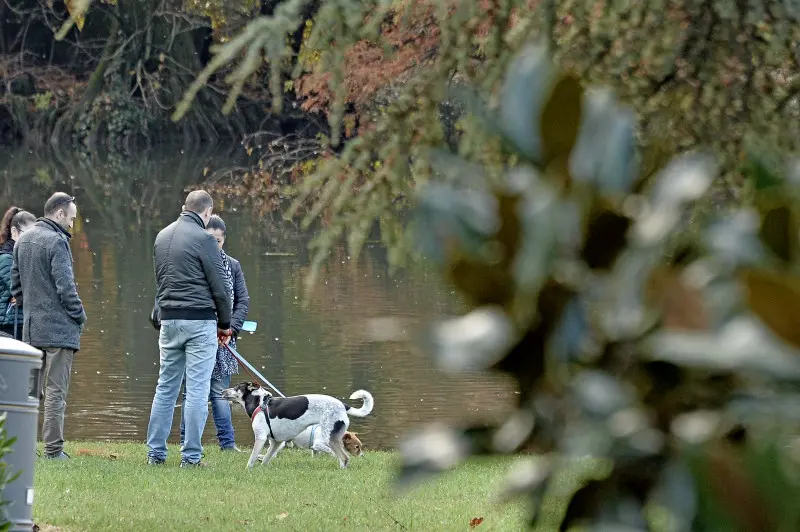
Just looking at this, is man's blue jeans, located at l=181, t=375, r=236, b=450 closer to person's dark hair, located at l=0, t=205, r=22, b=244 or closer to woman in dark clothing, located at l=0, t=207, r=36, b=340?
woman in dark clothing, located at l=0, t=207, r=36, b=340

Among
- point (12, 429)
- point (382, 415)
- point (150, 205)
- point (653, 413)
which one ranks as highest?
point (653, 413)

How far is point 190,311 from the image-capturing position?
9758mm

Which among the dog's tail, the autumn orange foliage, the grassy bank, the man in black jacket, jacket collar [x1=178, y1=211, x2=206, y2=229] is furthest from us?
the dog's tail

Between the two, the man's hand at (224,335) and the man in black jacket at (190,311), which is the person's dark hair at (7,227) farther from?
the man's hand at (224,335)

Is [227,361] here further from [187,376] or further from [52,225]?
[52,225]

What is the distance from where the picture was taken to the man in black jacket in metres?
9.73

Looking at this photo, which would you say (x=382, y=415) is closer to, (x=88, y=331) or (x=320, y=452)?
(x=320, y=452)

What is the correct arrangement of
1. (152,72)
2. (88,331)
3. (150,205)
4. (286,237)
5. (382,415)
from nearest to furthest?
(382,415), (88,331), (286,237), (150,205), (152,72)

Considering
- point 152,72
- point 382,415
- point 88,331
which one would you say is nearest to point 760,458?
point 382,415

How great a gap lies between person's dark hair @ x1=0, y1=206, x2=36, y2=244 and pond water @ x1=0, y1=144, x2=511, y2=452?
237 centimetres

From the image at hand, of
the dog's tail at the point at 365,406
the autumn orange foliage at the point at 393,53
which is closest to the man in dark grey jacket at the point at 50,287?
the dog's tail at the point at 365,406

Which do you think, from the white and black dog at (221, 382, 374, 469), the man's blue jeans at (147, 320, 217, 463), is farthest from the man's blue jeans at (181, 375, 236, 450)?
the man's blue jeans at (147, 320, 217, 463)

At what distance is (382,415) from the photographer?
1354 cm

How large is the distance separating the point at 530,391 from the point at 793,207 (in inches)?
14.2
